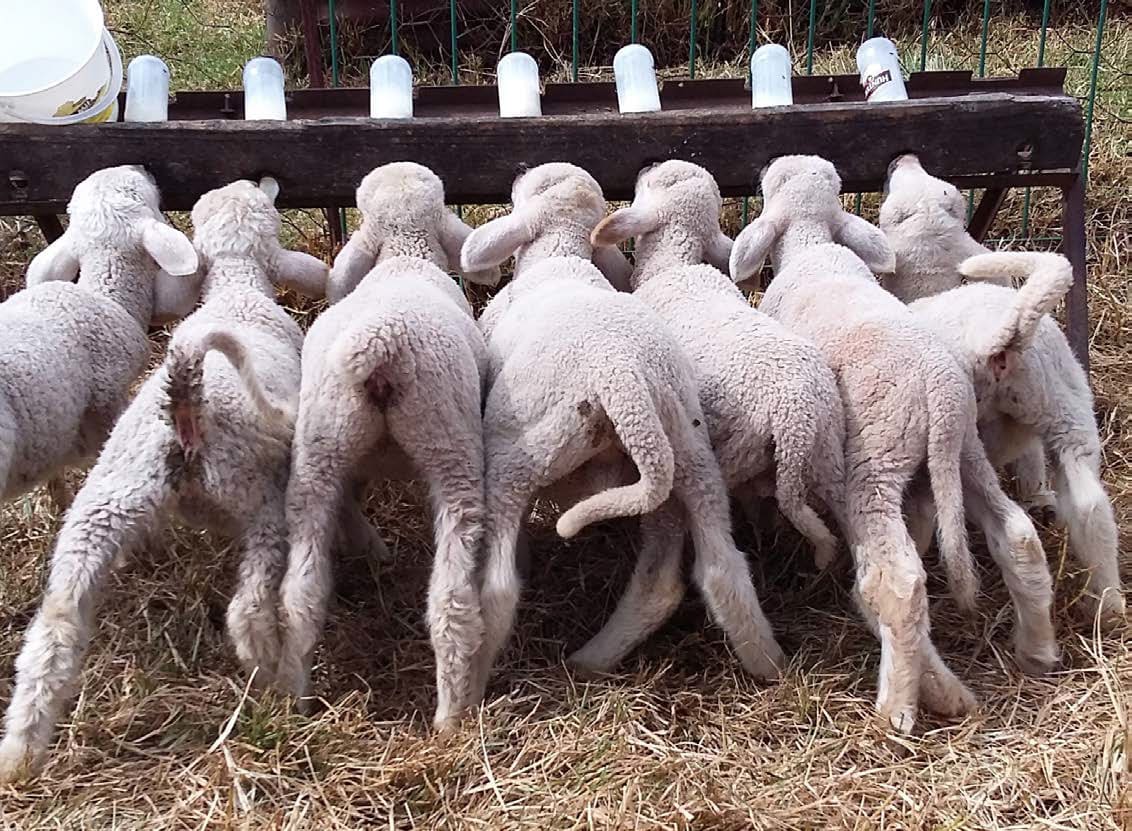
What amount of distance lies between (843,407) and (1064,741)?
996 millimetres

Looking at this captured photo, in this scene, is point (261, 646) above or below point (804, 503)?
below

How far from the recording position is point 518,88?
4.49 metres

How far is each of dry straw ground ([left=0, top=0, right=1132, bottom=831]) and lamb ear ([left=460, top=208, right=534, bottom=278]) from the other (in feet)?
2.86

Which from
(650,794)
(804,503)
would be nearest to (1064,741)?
(804,503)

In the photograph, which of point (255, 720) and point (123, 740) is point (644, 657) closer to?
point (255, 720)

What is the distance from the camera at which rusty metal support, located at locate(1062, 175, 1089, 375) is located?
4.34 metres

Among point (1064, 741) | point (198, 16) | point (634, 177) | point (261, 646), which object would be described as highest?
point (198, 16)

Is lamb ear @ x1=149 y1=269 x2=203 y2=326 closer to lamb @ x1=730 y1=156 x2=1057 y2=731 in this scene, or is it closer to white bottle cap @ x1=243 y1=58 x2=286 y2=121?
white bottle cap @ x1=243 y1=58 x2=286 y2=121

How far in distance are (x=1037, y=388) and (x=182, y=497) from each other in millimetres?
2356

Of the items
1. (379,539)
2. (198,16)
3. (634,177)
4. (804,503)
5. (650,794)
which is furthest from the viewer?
(198,16)

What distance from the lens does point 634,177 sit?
426 cm

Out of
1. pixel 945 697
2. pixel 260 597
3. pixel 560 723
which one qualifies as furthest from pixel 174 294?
pixel 945 697

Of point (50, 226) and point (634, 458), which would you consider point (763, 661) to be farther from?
point (50, 226)

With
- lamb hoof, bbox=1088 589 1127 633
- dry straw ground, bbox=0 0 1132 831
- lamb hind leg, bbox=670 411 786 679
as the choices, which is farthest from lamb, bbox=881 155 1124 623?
lamb hind leg, bbox=670 411 786 679
